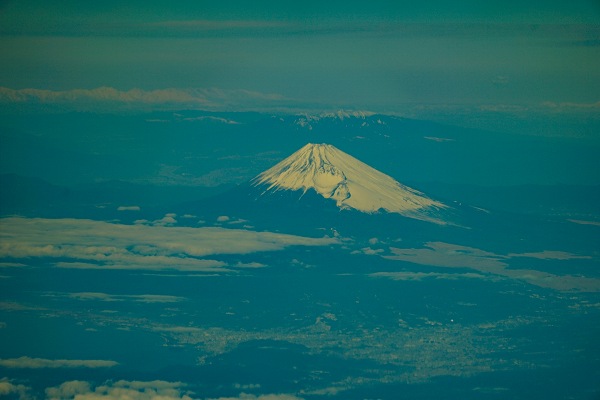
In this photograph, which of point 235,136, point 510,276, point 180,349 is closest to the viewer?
point 180,349

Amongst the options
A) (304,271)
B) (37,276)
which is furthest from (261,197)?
(37,276)

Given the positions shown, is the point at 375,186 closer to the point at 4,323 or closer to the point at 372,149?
the point at 372,149

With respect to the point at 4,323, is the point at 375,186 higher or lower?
higher

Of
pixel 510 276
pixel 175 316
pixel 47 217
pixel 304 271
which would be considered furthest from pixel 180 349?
pixel 510 276

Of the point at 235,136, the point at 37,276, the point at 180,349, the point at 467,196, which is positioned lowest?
the point at 180,349

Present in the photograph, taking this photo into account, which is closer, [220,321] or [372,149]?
[220,321]

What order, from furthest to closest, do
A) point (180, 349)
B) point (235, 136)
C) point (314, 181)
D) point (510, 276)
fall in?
1. point (314, 181)
2. point (235, 136)
3. point (510, 276)
4. point (180, 349)
